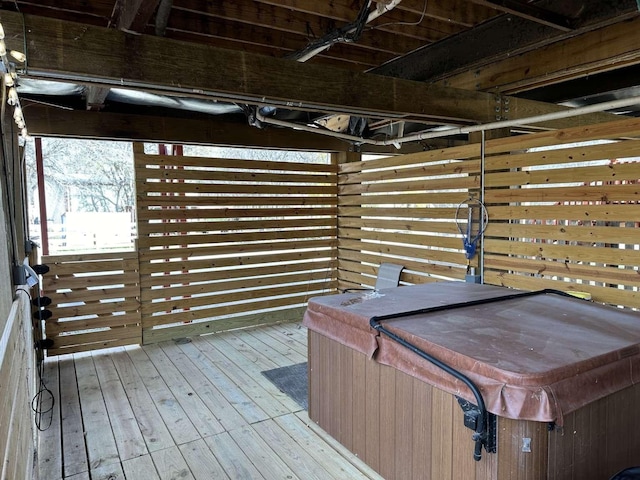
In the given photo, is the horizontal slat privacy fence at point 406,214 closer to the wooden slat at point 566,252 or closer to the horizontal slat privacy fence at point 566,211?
the horizontal slat privacy fence at point 566,211

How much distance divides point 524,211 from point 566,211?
35 cm

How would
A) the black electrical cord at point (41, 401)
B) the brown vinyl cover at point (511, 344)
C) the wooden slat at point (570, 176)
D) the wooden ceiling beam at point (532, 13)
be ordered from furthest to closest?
the black electrical cord at point (41, 401)
the wooden slat at point (570, 176)
the wooden ceiling beam at point (532, 13)
the brown vinyl cover at point (511, 344)

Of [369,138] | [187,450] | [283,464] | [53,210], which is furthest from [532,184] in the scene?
[53,210]

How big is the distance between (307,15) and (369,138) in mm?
2064

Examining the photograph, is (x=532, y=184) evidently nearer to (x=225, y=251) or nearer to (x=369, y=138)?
(x=369, y=138)

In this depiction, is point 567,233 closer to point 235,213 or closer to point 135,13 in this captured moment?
point 135,13

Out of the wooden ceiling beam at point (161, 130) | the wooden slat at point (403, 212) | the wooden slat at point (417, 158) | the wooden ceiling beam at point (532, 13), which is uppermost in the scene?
the wooden ceiling beam at point (532, 13)

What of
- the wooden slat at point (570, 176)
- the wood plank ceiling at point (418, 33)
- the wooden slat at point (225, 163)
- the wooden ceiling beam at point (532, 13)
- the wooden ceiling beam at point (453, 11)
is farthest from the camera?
the wooden slat at point (225, 163)

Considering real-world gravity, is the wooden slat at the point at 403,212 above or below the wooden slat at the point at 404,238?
above

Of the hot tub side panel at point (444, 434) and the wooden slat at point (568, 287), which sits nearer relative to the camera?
the hot tub side panel at point (444, 434)

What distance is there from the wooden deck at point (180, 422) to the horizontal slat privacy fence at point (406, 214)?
1.54 meters

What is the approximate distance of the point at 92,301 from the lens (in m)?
4.29

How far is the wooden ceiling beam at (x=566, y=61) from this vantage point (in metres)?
2.59

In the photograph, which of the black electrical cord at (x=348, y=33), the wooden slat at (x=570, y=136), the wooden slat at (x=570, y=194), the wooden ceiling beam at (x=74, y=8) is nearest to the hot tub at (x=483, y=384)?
the wooden slat at (x=570, y=194)
